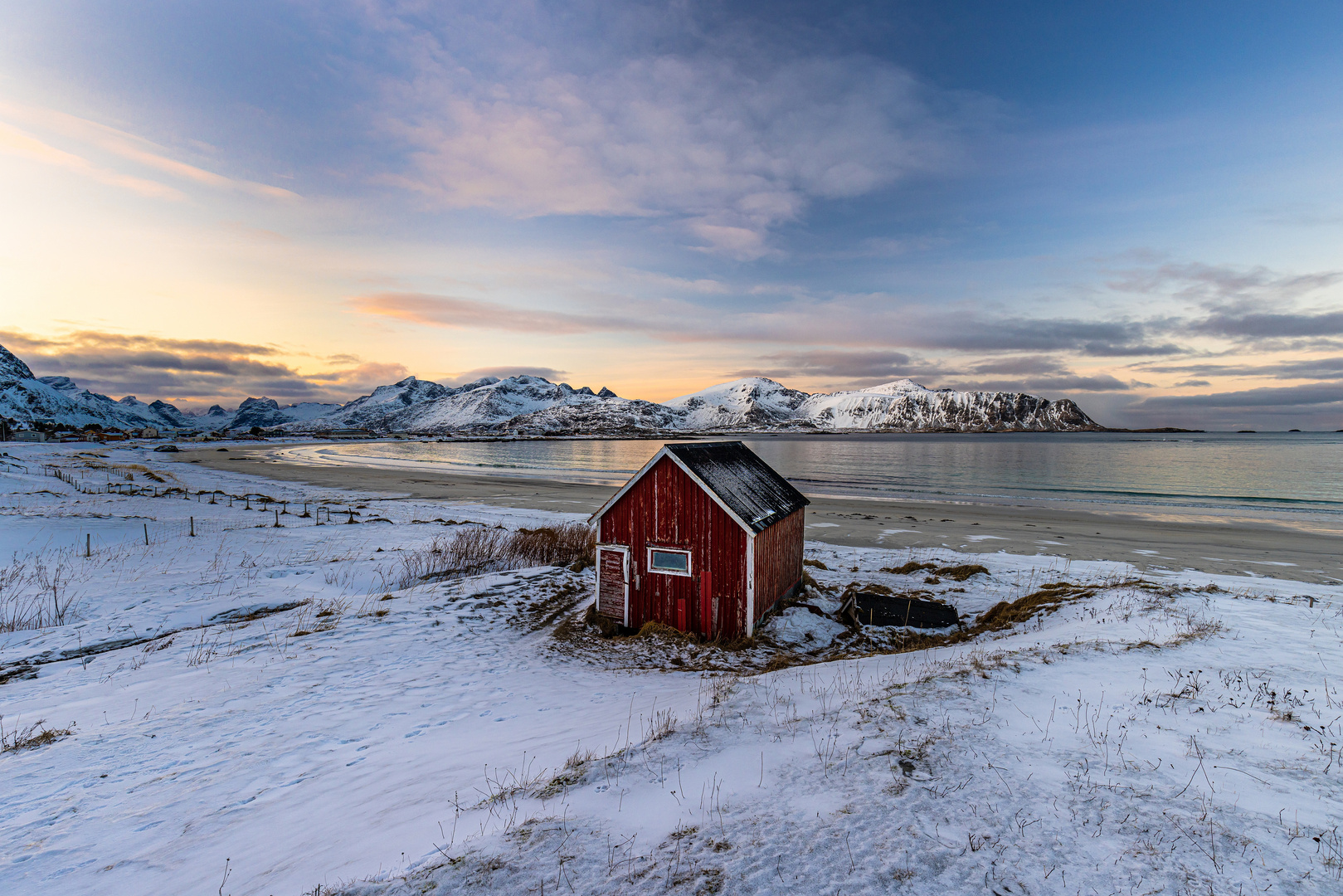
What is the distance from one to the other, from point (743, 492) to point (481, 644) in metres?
7.69

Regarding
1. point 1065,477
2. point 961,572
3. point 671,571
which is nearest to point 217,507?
point 671,571

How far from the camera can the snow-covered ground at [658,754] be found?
14.9 feet

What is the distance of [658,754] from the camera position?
22.4 ft

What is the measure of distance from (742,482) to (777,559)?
247 centimetres

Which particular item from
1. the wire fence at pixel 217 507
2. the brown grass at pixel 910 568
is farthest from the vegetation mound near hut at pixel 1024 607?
the wire fence at pixel 217 507

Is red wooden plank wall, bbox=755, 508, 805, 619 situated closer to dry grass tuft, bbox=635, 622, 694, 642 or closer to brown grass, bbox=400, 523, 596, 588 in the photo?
dry grass tuft, bbox=635, 622, 694, 642

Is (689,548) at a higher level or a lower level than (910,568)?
higher

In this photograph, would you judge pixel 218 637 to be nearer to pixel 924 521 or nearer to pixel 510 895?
pixel 510 895

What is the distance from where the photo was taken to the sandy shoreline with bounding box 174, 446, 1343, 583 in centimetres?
2411

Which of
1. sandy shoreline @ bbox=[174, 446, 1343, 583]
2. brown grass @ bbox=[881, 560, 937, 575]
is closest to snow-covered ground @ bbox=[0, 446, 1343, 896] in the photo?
brown grass @ bbox=[881, 560, 937, 575]

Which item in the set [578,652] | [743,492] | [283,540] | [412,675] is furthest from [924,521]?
[283,540]

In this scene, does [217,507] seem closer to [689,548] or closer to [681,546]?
[681,546]

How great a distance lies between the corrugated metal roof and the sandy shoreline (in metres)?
12.1

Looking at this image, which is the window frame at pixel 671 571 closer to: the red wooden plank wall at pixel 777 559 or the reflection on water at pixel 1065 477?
the red wooden plank wall at pixel 777 559
